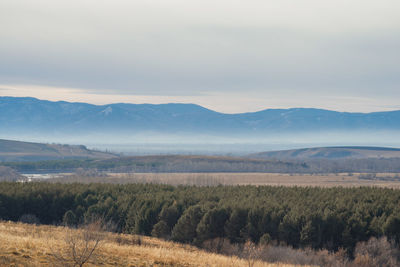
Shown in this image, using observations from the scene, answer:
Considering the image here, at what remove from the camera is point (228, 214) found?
59.3 m

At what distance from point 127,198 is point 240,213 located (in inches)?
836

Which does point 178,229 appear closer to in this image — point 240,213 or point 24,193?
point 240,213

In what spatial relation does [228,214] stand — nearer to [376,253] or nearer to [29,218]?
[376,253]

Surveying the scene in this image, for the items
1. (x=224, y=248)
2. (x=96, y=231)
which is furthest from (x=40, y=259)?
(x=224, y=248)

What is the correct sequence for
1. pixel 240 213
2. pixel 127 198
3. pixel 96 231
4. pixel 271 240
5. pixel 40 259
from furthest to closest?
pixel 127 198
pixel 240 213
pixel 271 240
pixel 96 231
pixel 40 259

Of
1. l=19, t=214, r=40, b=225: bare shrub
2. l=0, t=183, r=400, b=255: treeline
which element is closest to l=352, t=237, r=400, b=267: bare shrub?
l=0, t=183, r=400, b=255: treeline

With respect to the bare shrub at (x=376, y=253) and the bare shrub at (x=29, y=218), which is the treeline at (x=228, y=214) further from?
the bare shrub at (x=376, y=253)

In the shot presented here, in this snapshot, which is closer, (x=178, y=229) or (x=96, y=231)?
(x=96, y=231)

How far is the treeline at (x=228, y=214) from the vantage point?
5453 centimetres

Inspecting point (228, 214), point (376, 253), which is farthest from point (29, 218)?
point (376, 253)

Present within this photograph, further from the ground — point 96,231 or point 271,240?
point 96,231

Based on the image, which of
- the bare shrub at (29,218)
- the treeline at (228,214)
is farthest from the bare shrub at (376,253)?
the bare shrub at (29,218)

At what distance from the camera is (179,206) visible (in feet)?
216

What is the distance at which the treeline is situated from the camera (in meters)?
54.5
